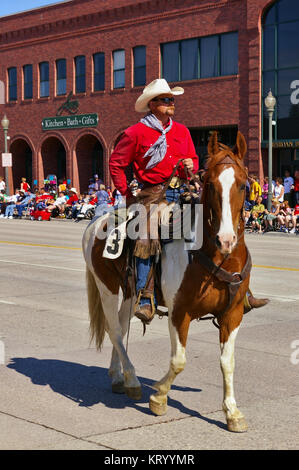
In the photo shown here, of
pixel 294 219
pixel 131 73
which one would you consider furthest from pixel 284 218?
pixel 131 73

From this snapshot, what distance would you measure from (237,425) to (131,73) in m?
36.8

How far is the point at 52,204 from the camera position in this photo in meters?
37.3

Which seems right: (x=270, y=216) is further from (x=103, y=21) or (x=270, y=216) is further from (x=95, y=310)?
(x=95, y=310)

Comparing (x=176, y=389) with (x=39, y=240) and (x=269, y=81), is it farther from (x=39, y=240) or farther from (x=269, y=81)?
(x=269, y=81)

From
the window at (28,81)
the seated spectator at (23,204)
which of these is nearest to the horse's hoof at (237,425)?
the seated spectator at (23,204)

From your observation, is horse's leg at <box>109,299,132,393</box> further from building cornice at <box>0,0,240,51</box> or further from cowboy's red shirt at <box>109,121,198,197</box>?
building cornice at <box>0,0,240,51</box>

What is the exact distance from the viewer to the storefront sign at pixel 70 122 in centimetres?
4341

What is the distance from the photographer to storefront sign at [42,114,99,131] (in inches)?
1709

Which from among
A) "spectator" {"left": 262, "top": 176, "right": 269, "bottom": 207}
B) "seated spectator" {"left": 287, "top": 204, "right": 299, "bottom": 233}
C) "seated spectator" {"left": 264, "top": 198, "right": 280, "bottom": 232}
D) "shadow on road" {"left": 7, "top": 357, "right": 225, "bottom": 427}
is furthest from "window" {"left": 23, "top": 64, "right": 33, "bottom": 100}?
"shadow on road" {"left": 7, "top": 357, "right": 225, "bottom": 427}

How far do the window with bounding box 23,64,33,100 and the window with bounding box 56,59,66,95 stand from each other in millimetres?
2651

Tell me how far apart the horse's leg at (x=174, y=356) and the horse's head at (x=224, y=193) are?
2.48 ft

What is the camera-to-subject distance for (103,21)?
4231 cm

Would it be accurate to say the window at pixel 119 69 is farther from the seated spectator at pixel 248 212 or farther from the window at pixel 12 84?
the seated spectator at pixel 248 212
